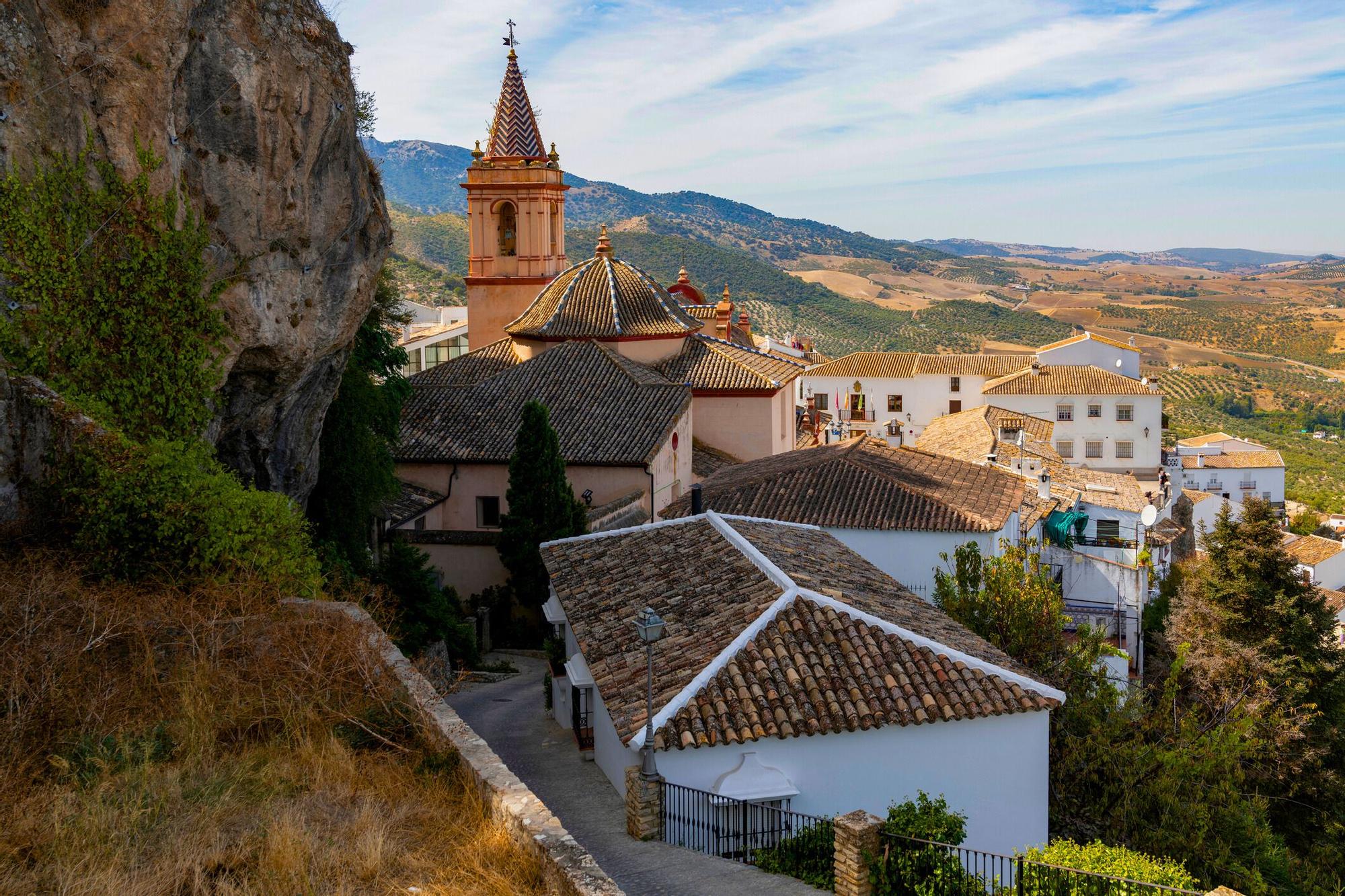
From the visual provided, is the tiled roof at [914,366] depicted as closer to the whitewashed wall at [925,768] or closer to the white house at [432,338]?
the white house at [432,338]

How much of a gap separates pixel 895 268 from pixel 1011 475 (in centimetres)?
17373

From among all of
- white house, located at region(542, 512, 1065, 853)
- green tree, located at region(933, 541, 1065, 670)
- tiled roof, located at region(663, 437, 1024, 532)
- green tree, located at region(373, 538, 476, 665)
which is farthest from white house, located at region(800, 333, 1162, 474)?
white house, located at region(542, 512, 1065, 853)

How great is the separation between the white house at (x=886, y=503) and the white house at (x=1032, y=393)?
94.4 ft

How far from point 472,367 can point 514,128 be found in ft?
37.1

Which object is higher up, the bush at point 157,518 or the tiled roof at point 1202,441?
the bush at point 157,518

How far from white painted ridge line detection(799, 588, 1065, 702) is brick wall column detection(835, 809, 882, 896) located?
3315 mm

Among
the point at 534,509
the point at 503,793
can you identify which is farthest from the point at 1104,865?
the point at 534,509

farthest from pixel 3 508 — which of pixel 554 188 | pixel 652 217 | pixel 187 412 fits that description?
pixel 652 217

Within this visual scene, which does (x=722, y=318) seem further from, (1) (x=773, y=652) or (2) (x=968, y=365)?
(1) (x=773, y=652)

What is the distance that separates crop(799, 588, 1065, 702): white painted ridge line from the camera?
1184cm

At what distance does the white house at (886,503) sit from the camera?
19188 mm

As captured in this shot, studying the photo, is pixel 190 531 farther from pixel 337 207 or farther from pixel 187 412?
pixel 337 207

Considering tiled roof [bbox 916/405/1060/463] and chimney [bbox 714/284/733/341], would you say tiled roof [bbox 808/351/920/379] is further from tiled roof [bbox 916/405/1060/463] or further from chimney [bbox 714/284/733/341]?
chimney [bbox 714/284/733/341]

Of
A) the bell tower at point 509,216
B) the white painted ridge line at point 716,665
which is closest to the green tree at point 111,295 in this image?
the white painted ridge line at point 716,665
